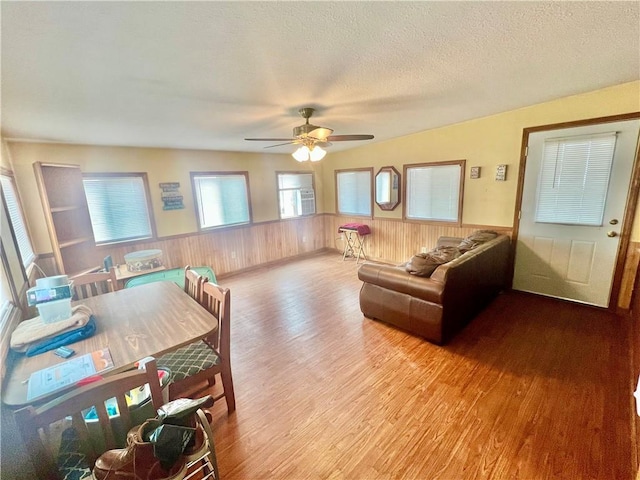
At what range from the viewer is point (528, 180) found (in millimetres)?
3311

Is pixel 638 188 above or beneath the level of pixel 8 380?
above

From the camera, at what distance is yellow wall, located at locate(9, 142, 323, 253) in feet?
10.4

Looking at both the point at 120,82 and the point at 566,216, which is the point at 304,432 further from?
the point at 566,216

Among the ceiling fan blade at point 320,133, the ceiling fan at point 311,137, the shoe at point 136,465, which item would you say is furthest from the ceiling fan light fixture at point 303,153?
the shoe at point 136,465

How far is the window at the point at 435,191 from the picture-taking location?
4.04 meters

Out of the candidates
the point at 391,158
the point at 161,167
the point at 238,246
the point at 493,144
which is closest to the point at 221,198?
the point at 238,246

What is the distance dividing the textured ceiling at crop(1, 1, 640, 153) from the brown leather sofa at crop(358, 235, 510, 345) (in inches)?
64.2

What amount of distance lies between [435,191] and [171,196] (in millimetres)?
4183

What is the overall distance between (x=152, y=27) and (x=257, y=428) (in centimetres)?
233

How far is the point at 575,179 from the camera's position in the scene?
299 cm

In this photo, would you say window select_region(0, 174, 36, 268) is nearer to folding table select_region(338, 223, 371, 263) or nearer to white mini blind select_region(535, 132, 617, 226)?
folding table select_region(338, 223, 371, 263)

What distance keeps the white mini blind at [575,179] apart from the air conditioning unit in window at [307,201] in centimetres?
401

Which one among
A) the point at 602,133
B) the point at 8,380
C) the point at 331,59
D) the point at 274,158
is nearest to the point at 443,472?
the point at 8,380

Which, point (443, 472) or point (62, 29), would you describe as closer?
point (62, 29)
